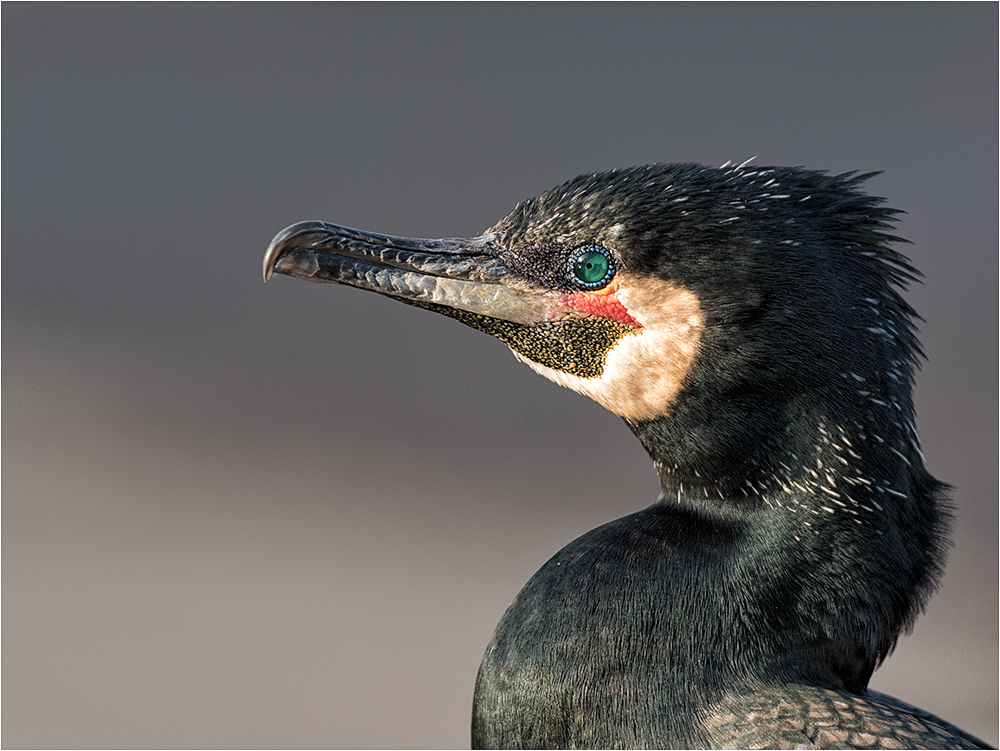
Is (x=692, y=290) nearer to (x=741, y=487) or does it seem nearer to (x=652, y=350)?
(x=652, y=350)

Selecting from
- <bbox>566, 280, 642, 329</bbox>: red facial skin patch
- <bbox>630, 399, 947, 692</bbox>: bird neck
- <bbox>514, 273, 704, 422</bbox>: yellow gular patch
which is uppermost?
<bbox>566, 280, 642, 329</bbox>: red facial skin patch

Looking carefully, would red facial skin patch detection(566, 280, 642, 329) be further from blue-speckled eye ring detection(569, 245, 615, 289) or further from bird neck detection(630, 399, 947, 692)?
bird neck detection(630, 399, 947, 692)

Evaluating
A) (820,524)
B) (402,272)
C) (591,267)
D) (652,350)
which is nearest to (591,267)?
(591,267)

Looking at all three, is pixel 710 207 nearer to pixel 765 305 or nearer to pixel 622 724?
pixel 765 305

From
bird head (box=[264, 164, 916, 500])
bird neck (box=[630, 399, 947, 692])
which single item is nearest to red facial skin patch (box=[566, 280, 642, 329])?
bird head (box=[264, 164, 916, 500])

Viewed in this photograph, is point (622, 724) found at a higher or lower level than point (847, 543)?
lower

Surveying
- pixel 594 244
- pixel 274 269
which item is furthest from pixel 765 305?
pixel 274 269
